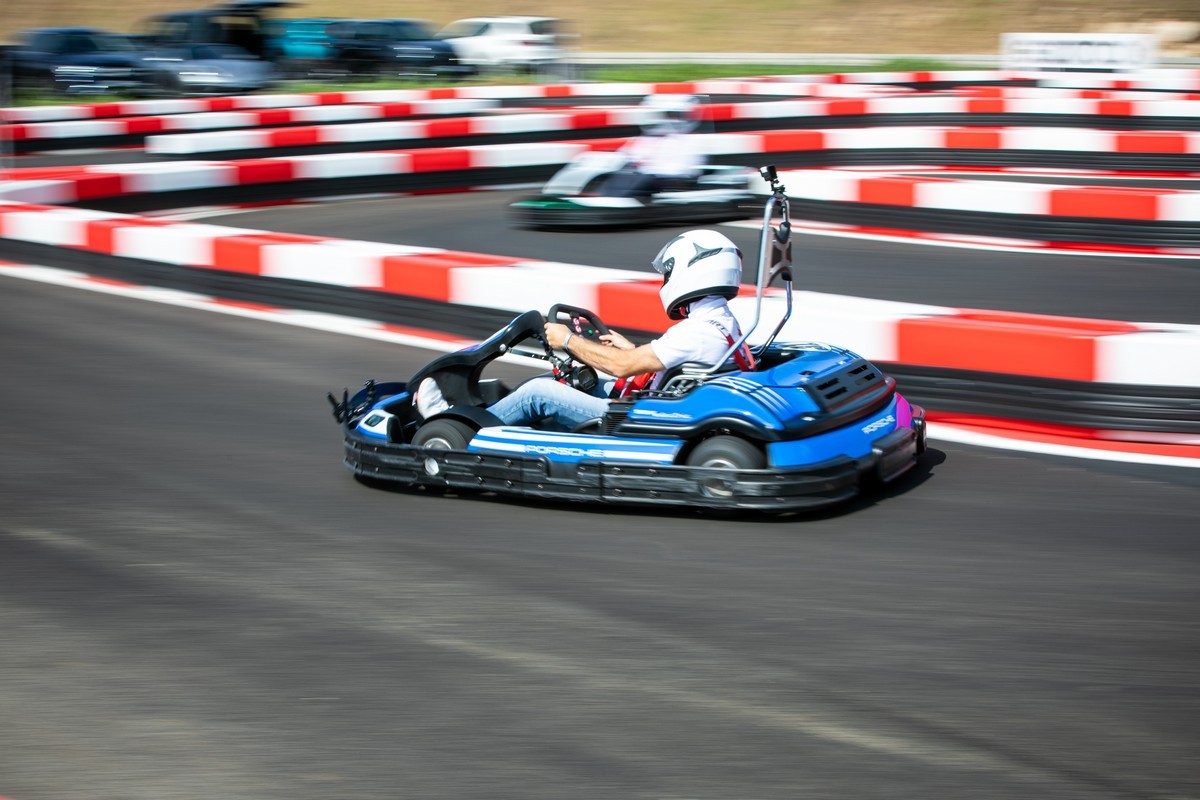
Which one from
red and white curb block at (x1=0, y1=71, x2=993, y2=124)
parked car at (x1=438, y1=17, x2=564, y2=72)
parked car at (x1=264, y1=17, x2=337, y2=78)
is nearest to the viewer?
red and white curb block at (x1=0, y1=71, x2=993, y2=124)

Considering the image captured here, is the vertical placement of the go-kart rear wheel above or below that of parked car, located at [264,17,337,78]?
below

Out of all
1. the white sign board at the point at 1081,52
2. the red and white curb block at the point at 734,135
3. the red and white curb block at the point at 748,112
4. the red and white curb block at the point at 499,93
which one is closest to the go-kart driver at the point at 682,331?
the red and white curb block at the point at 734,135

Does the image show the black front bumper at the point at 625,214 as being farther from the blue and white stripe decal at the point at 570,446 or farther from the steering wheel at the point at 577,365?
the blue and white stripe decal at the point at 570,446

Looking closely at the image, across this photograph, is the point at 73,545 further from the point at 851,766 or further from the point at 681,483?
the point at 851,766

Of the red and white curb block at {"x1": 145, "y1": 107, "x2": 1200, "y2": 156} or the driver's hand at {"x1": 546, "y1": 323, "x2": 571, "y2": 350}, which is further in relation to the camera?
the red and white curb block at {"x1": 145, "y1": 107, "x2": 1200, "y2": 156}

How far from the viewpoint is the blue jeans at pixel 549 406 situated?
452 cm

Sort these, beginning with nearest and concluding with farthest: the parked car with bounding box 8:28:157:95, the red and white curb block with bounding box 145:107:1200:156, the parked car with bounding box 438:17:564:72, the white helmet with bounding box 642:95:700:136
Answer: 1. the white helmet with bounding box 642:95:700:136
2. the red and white curb block with bounding box 145:107:1200:156
3. the parked car with bounding box 8:28:157:95
4. the parked car with bounding box 438:17:564:72

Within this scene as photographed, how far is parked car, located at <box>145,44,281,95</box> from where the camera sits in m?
20.6

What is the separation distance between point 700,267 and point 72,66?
18.0 metres

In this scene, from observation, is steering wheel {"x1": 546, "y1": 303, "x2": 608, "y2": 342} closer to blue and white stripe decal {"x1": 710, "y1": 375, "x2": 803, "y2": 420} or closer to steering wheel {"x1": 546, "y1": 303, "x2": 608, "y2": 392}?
steering wheel {"x1": 546, "y1": 303, "x2": 608, "y2": 392}

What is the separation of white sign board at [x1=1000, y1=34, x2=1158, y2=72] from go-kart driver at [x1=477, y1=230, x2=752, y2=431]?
743 inches

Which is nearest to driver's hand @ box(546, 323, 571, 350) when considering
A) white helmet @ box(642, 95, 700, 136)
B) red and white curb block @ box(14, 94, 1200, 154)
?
white helmet @ box(642, 95, 700, 136)

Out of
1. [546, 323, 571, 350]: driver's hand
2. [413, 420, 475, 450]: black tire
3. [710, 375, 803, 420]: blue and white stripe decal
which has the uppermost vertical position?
[546, 323, 571, 350]: driver's hand

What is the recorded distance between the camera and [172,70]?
2061cm
